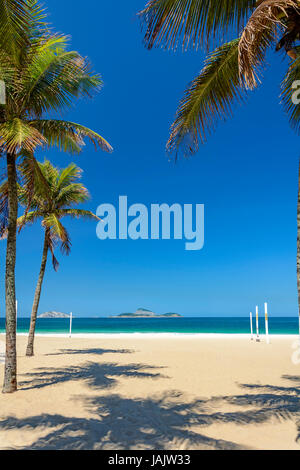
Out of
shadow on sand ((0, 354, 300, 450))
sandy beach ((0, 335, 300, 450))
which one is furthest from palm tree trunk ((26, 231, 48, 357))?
shadow on sand ((0, 354, 300, 450))

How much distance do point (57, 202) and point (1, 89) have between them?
7.72 metres

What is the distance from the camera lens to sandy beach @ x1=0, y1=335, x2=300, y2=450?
4.65 meters

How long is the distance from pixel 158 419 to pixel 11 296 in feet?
12.8

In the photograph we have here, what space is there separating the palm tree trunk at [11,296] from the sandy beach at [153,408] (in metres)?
0.41

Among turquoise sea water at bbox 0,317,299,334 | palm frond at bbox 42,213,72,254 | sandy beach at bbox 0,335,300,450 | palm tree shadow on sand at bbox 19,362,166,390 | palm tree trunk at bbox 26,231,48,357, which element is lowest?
turquoise sea water at bbox 0,317,299,334

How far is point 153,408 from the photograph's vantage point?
6363mm

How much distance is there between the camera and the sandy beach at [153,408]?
465 cm

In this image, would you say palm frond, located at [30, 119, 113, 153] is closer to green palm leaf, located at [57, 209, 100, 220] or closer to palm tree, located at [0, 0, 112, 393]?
palm tree, located at [0, 0, 112, 393]

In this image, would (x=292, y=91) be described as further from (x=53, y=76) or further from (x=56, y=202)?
(x=56, y=202)

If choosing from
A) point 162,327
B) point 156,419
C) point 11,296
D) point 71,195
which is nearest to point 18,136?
point 11,296

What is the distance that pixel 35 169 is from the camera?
786cm

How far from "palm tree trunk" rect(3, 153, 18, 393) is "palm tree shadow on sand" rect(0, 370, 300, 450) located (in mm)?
1035
